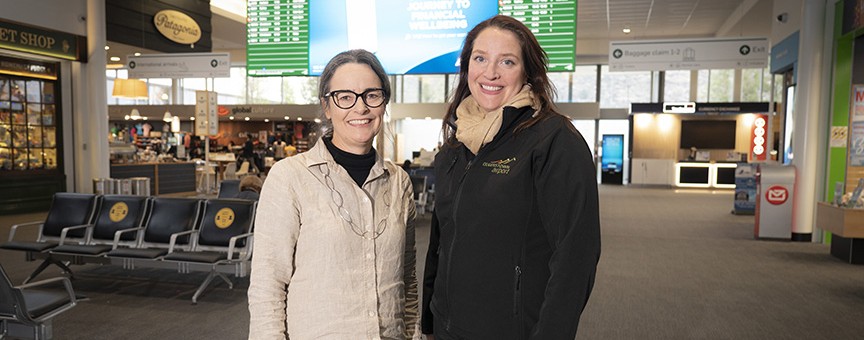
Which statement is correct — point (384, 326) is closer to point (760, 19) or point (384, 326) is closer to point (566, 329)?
point (566, 329)

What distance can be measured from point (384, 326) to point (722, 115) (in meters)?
19.8

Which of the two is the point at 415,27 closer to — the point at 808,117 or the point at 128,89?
the point at 808,117

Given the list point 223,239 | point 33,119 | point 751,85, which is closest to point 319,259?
point 223,239

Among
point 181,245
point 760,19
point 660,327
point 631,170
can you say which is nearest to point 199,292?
point 181,245

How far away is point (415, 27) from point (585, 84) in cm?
1530

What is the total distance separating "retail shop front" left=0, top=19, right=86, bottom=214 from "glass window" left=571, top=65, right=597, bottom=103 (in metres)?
15.5

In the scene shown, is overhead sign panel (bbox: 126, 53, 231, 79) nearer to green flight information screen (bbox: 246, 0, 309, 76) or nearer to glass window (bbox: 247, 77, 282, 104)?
green flight information screen (bbox: 246, 0, 309, 76)

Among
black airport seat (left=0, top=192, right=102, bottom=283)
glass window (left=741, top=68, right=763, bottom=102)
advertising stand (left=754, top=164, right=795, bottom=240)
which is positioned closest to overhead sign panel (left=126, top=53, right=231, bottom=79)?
black airport seat (left=0, top=192, right=102, bottom=283)

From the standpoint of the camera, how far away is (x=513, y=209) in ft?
4.53

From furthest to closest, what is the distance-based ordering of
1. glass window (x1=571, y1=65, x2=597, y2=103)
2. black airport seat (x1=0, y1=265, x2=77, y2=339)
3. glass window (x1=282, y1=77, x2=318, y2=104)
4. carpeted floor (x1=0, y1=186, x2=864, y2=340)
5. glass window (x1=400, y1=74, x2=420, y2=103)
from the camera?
glass window (x1=282, y1=77, x2=318, y2=104) < glass window (x1=400, y1=74, x2=420, y2=103) < glass window (x1=571, y1=65, x2=597, y2=103) < carpeted floor (x1=0, y1=186, x2=864, y2=340) < black airport seat (x1=0, y1=265, x2=77, y2=339)

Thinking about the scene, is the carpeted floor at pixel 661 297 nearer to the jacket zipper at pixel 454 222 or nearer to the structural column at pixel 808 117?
the structural column at pixel 808 117

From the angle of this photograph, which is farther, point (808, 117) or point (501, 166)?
point (808, 117)

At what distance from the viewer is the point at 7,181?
1008cm

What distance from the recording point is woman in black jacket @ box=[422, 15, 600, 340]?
1.31 metres
